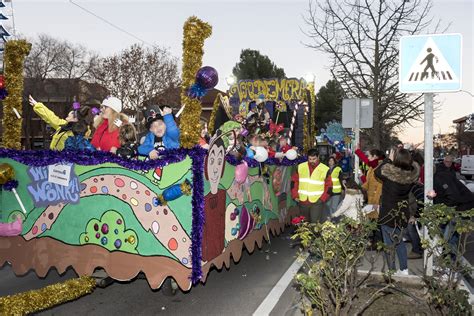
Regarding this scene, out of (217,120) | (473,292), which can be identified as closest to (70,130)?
(473,292)

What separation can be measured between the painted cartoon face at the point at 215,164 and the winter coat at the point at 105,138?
5.46 ft

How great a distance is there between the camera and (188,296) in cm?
559

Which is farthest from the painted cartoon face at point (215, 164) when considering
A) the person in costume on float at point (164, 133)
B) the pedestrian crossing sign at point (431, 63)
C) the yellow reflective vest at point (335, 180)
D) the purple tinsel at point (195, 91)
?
the yellow reflective vest at point (335, 180)

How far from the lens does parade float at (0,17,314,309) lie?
486cm

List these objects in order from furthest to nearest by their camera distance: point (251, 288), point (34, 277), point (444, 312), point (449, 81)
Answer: point (34, 277)
point (251, 288)
point (449, 81)
point (444, 312)

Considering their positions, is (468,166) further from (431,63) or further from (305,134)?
(431,63)

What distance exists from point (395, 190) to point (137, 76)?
104 feet

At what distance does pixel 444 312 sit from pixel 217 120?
10.2m

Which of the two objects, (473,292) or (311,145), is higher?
(311,145)

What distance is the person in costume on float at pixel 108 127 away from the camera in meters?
6.34

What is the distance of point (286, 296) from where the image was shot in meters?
5.52

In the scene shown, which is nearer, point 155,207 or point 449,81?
point 155,207

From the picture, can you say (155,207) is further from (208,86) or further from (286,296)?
(286,296)

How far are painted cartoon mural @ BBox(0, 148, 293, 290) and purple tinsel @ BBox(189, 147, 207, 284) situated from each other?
1.5 inches
